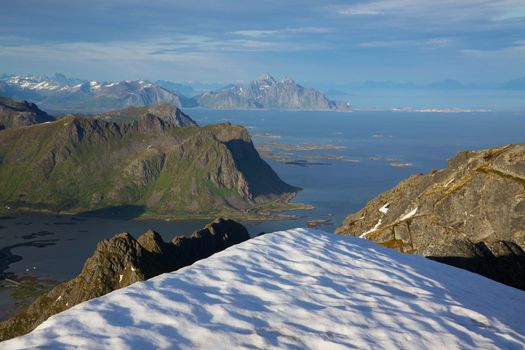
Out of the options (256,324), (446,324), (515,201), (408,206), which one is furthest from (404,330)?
(408,206)

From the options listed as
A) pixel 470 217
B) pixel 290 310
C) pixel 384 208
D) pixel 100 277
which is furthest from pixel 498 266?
pixel 100 277

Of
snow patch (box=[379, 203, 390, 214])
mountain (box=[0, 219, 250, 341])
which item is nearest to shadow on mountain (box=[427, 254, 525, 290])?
snow patch (box=[379, 203, 390, 214])

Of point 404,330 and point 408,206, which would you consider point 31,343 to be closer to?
point 404,330

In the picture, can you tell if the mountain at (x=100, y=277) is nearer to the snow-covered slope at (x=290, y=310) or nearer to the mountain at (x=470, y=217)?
the mountain at (x=470, y=217)

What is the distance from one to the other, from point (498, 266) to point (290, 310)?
46.1m

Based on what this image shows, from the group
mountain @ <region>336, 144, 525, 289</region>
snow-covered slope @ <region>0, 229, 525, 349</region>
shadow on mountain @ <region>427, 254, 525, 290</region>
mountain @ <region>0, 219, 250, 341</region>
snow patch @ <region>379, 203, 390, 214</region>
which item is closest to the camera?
snow-covered slope @ <region>0, 229, 525, 349</region>

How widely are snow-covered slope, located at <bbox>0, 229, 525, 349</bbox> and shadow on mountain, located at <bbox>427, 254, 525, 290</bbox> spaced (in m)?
29.0

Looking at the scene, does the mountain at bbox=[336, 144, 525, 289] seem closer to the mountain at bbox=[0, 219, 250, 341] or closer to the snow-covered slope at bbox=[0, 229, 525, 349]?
the snow-covered slope at bbox=[0, 229, 525, 349]

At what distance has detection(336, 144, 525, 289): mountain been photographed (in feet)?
181

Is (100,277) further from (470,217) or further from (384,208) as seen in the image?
(470,217)

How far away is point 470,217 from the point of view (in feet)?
248

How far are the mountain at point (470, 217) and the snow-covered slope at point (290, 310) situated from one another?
3381cm

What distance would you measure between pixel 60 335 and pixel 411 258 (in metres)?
18.6

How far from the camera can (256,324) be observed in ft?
49.6
